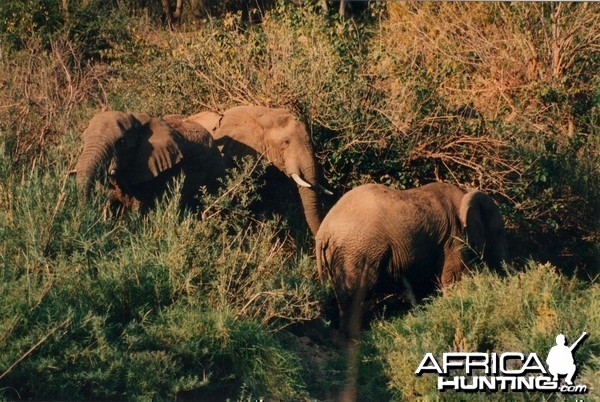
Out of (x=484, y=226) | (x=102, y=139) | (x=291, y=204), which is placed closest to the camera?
(x=102, y=139)

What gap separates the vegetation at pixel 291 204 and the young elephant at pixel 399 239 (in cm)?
28

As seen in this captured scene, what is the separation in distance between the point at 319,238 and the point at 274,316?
1614 millimetres

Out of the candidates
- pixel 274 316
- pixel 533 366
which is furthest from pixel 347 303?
pixel 533 366

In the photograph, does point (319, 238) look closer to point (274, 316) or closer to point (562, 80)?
point (274, 316)

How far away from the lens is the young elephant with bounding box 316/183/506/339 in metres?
12.0

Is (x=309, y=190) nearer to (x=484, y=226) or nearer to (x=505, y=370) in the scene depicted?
(x=484, y=226)

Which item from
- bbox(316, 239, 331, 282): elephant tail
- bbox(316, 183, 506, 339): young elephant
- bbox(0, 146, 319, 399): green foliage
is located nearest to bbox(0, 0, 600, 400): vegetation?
bbox(0, 146, 319, 399): green foliage

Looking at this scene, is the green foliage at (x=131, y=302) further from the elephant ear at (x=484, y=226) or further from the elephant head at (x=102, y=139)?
the elephant ear at (x=484, y=226)

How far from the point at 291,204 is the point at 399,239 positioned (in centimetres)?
221

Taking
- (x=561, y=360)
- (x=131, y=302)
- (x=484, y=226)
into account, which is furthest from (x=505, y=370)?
(x=484, y=226)

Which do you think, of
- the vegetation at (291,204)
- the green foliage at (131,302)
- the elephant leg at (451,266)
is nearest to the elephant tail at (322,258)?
the vegetation at (291,204)

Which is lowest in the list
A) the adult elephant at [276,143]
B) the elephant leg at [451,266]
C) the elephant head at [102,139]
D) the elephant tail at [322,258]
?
the elephant leg at [451,266]

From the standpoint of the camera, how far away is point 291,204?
14.1 metres

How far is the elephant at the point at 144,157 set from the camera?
38.8 feet
